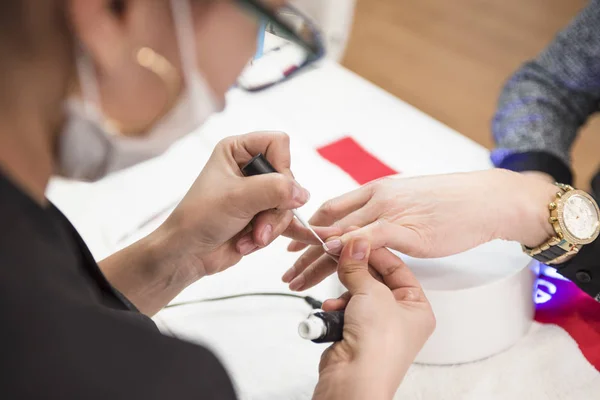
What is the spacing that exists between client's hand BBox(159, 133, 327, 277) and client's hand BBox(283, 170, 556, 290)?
0.26 feet

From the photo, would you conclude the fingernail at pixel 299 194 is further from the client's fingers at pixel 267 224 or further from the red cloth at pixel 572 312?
the red cloth at pixel 572 312

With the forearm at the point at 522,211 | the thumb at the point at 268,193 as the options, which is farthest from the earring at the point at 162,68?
the forearm at the point at 522,211

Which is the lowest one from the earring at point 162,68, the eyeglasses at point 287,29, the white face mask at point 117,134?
the white face mask at point 117,134

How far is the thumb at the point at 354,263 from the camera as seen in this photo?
68cm

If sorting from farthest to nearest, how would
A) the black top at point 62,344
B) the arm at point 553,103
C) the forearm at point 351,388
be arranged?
the arm at point 553,103, the forearm at point 351,388, the black top at point 62,344

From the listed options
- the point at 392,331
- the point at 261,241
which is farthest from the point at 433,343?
the point at 261,241

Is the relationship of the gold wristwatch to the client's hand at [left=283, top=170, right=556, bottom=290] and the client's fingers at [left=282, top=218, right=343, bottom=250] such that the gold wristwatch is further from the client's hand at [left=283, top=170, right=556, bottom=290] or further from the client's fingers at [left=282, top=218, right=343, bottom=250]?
the client's fingers at [left=282, top=218, right=343, bottom=250]

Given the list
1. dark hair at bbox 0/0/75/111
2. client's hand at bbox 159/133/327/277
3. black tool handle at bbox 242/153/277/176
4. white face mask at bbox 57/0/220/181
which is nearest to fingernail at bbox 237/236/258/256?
client's hand at bbox 159/133/327/277

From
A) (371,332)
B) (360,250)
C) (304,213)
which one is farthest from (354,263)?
(304,213)

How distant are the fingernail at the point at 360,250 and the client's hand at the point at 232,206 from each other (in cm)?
10

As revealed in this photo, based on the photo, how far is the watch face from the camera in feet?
2.64

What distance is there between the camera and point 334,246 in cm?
75

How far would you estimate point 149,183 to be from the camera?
1.04 meters

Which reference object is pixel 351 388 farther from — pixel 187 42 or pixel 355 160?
pixel 355 160
